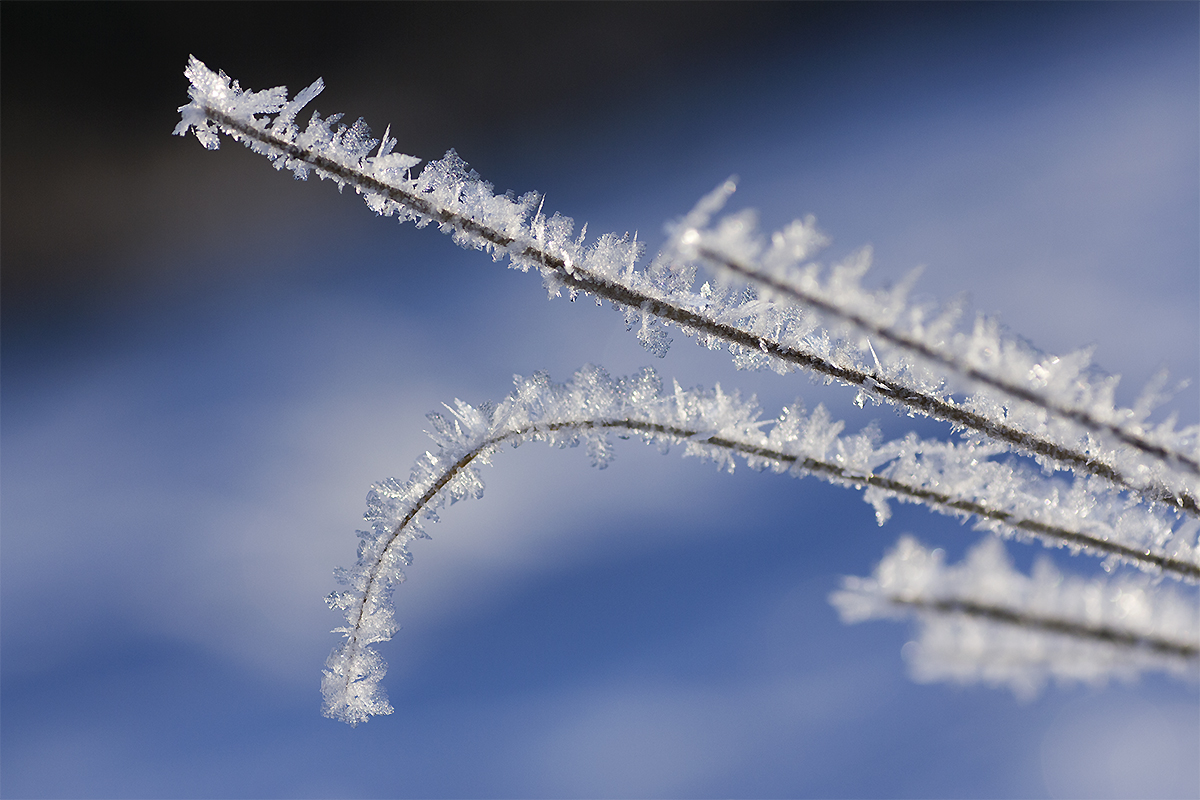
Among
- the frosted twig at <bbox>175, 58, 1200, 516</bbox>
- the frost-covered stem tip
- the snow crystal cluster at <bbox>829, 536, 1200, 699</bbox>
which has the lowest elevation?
the snow crystal cluster at <bbox>829, 536, 1200, 699</bbox>

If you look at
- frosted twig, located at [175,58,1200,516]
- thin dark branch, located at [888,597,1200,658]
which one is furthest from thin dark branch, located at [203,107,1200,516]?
thin dark branch, located at [888,597,1200,658]

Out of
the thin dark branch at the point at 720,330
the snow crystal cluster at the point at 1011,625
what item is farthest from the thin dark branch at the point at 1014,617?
the thin dark branch at the point at 720,330

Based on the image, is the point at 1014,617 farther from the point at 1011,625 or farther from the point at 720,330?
the point at 720,330

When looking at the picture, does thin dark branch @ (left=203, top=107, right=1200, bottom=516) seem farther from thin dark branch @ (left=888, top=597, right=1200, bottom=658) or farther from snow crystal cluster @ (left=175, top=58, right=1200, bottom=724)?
thin dark branch @ (left=888, top=597, right=1200, bottom=658)

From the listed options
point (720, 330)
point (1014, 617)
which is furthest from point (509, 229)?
point (1014, 617)

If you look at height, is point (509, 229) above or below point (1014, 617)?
above

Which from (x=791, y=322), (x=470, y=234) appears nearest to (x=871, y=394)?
(x=791, y=322)
